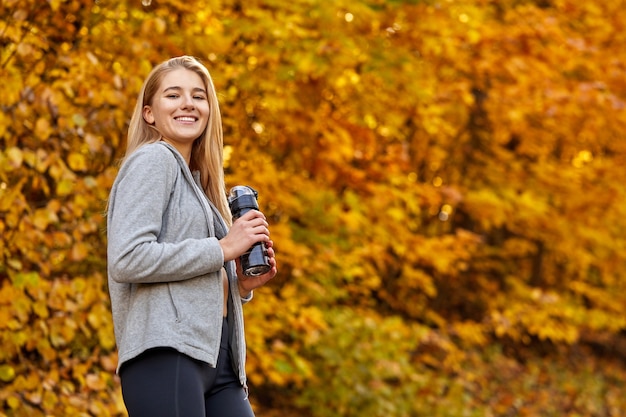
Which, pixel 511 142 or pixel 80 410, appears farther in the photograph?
pixel 511 142

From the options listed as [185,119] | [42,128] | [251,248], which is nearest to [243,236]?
[251,248]

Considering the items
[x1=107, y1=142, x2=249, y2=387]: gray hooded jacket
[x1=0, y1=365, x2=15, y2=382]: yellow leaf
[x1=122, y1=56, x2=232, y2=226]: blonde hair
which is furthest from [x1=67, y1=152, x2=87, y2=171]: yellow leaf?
[x1=107, y1=142, x2=249, y2=387]: gray hooded jacket

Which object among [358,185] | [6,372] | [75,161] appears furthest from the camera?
[358,185]

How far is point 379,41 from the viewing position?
7.54 metres

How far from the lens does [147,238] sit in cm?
243

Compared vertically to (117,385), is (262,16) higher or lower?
higher

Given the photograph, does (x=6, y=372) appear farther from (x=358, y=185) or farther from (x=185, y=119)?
(x=358, y=185)

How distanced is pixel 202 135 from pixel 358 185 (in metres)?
5.70

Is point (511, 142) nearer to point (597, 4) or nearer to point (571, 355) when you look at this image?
point (597, 4)

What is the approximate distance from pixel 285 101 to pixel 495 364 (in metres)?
7.13

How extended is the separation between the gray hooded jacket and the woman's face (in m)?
0.13

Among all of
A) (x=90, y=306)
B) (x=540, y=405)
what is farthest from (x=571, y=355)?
(x=90, y=306)

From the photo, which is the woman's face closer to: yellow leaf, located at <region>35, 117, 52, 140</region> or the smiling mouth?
the smiling mouth

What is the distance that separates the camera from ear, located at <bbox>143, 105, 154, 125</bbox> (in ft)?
9.11
